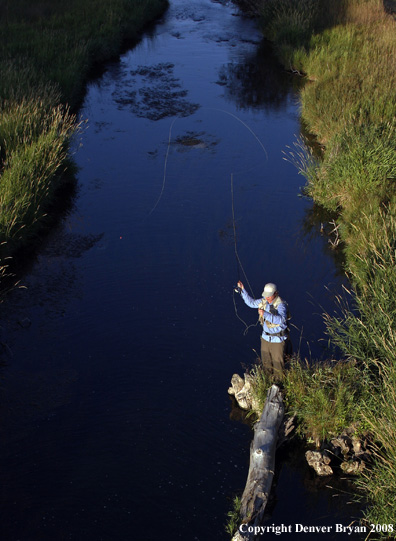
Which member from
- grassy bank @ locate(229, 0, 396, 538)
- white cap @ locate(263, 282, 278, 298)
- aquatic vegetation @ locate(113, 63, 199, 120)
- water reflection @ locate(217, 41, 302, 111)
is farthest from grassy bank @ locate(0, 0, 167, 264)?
grassy bank @ locate(229, 0, 396, 538)

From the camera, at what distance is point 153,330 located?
9.94 metres

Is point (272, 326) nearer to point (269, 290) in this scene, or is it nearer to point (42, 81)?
point (269, 290)

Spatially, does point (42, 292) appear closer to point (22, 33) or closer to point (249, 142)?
point (249, 142)

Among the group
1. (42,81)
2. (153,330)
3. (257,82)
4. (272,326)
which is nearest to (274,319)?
(272,326)

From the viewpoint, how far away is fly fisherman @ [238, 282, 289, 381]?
8.01 meters

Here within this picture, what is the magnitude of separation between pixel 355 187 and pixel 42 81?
377 inches

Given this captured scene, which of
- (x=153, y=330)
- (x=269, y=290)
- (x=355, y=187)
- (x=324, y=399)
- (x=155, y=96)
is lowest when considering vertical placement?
(x=153, y=330)

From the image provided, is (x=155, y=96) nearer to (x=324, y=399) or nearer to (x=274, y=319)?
(x=274, y=319)

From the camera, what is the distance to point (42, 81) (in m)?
17.2

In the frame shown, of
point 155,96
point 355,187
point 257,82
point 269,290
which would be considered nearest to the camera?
point 269,290

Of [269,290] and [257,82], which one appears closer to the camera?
[269,290]

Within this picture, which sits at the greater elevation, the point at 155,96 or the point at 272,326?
the point at 272,326

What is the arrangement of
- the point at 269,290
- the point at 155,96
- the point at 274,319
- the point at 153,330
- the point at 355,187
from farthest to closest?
the point at 155,96 < the point at 355,187 < the point at 153,330 < the point at 274,319 < the point at 269,290

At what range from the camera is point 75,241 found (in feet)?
41.4
